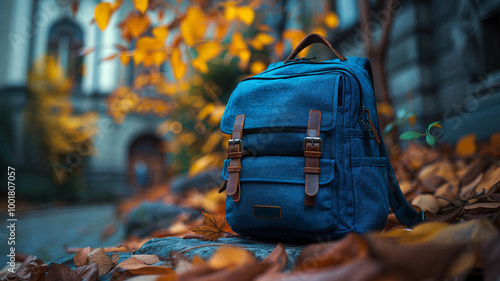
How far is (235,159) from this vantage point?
1.13 m

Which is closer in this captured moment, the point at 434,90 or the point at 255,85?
the point at 255,85

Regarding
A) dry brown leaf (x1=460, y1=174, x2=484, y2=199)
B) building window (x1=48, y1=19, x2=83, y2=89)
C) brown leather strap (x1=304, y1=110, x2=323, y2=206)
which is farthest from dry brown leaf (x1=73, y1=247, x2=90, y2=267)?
building window (x1=48, y1=19, x2=83, y2=89)

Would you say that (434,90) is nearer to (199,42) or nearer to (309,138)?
(199,42)

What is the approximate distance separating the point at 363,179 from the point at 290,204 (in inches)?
9.7

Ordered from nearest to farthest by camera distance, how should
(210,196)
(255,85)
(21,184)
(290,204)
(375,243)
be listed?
(375,243) < (290,204) < (255,85) < (210,196) < (21,184)

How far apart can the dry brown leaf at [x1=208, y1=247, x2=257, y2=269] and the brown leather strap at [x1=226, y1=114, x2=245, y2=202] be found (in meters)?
0.41

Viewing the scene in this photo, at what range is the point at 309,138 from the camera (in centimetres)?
101

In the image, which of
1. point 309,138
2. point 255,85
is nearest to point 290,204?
point 309,138

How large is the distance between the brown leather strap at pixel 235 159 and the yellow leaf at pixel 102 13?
0.77m

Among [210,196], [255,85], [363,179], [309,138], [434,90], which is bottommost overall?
[210,196]

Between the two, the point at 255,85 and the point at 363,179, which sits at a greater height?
the point at 255,85

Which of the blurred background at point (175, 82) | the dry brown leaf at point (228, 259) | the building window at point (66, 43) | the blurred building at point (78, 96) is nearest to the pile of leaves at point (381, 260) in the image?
the dry brown leaf at point (228, 259)

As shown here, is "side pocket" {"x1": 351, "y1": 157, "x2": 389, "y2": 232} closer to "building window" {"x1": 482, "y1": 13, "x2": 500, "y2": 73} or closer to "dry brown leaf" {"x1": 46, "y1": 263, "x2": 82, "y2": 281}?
"dry brown leaf" {"x1": 46, "y1": 263, "x2": 82, "y2": 281}

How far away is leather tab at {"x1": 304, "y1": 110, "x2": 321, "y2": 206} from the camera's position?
0.99 metres
